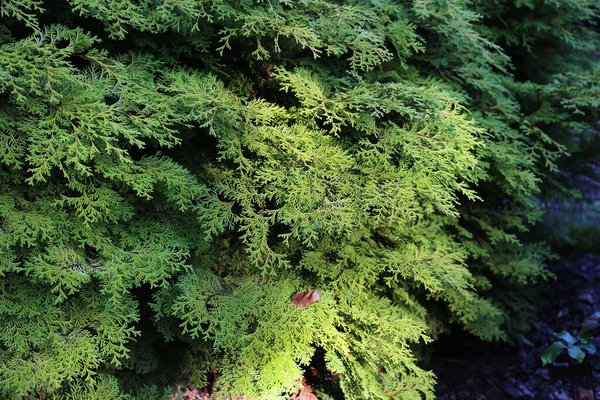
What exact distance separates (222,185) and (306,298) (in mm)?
817

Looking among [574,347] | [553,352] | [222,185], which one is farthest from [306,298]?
[574,347]

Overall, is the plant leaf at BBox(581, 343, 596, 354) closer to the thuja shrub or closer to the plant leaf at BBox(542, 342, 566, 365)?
the plant leaf at BBox(542, 342, 566, 365)

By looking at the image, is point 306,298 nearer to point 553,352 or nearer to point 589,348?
point 553,352

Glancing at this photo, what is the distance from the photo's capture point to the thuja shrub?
89.3 inches

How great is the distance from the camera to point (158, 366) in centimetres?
299

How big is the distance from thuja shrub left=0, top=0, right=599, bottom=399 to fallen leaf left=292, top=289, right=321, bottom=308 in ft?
0.04

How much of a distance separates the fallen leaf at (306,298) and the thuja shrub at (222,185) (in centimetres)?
1

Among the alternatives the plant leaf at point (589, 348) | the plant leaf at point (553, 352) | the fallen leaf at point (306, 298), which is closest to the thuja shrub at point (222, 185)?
the fallen leaf at point (306, 298)

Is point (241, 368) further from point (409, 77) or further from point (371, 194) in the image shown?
point (409, 77)

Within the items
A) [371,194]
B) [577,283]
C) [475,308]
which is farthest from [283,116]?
[577,283]

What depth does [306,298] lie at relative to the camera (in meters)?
2.88

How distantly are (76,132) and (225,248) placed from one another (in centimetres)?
112

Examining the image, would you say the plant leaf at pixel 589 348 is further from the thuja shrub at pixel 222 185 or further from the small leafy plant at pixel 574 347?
the thuja shrub at pixel 222 185

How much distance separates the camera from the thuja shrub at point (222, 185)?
227 cm
